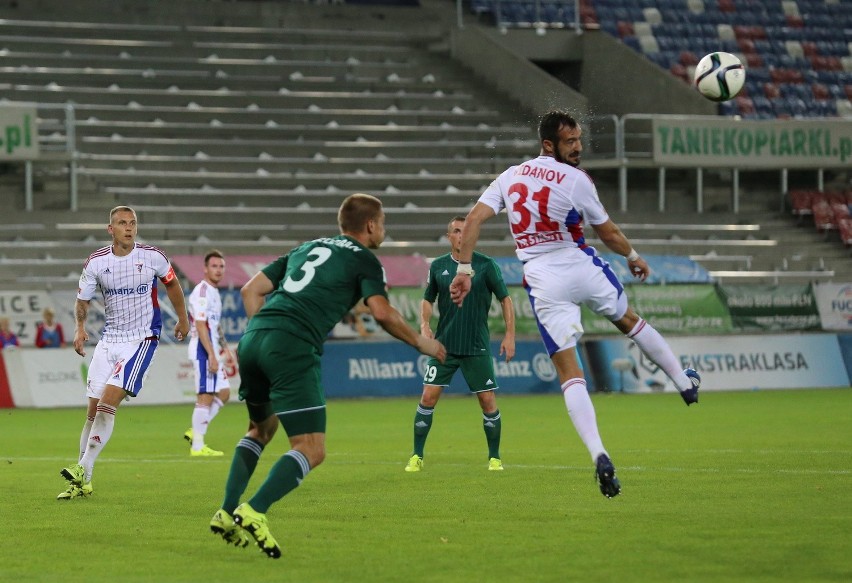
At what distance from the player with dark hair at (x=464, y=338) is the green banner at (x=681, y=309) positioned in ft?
50.1

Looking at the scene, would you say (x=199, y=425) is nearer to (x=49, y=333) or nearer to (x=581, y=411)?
(x=581, y=411)

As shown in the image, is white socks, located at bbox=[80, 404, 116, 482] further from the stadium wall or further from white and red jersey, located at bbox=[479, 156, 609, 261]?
the stadium wall

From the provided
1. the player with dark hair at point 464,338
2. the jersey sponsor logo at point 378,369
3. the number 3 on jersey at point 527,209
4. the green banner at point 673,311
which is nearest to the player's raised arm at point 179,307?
the player with dark hair at point 464,338

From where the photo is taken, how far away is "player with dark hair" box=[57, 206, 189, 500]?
40.7 feet

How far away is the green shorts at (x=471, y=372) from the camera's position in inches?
562

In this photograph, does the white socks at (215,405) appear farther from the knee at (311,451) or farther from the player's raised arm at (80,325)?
the knee at (311,451)

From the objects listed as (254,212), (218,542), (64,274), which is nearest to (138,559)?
(218,542)

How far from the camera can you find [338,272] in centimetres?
830

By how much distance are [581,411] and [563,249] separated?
114 centimetres

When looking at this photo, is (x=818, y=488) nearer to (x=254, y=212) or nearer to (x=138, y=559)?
(x=138, y=559)

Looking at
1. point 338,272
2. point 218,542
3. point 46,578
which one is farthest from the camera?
point 218,542

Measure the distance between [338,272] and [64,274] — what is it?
22729 millimetres

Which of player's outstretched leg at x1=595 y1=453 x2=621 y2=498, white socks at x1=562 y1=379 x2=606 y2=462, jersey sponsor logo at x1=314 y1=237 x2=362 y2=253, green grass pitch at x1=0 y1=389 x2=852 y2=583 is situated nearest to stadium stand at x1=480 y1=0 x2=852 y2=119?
green grass pitch at x1=0 y1=389 x2=852 y2=583

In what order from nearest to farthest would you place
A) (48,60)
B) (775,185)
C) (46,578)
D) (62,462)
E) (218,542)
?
1. (46,578)
2. (218,542)
3. (62,462)
4. (48,60)
5. (775,185)
